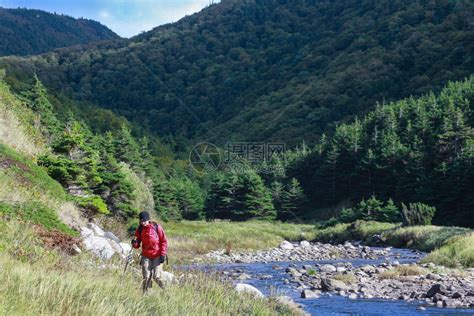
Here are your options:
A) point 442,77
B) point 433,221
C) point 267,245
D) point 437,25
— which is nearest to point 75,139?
point 267,245

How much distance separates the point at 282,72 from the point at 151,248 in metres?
171

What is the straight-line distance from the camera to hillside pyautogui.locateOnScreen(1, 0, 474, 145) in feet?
406

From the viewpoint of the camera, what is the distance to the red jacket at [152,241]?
963 centimetres

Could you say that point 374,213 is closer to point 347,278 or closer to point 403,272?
point 403,272

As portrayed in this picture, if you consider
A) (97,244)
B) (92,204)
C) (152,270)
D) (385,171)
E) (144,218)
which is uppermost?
(385,171)

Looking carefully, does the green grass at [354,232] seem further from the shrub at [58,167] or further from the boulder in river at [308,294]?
the shrub at [58,167]

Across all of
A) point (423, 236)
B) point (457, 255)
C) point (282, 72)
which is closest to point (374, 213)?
point (423, 236)

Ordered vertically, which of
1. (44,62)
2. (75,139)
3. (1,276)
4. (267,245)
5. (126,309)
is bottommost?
(267,245)

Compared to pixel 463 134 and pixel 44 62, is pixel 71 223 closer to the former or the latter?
pixel 463 134

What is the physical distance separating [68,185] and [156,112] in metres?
Answer: 144

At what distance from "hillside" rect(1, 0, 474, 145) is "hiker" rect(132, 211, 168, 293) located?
104 metres

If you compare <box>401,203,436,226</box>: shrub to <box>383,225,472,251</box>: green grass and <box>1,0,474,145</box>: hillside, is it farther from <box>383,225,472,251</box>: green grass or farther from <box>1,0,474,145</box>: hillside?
<box>1,0,474,145</box>: hillside

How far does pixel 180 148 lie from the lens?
12862cm

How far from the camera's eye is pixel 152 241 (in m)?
9.73
